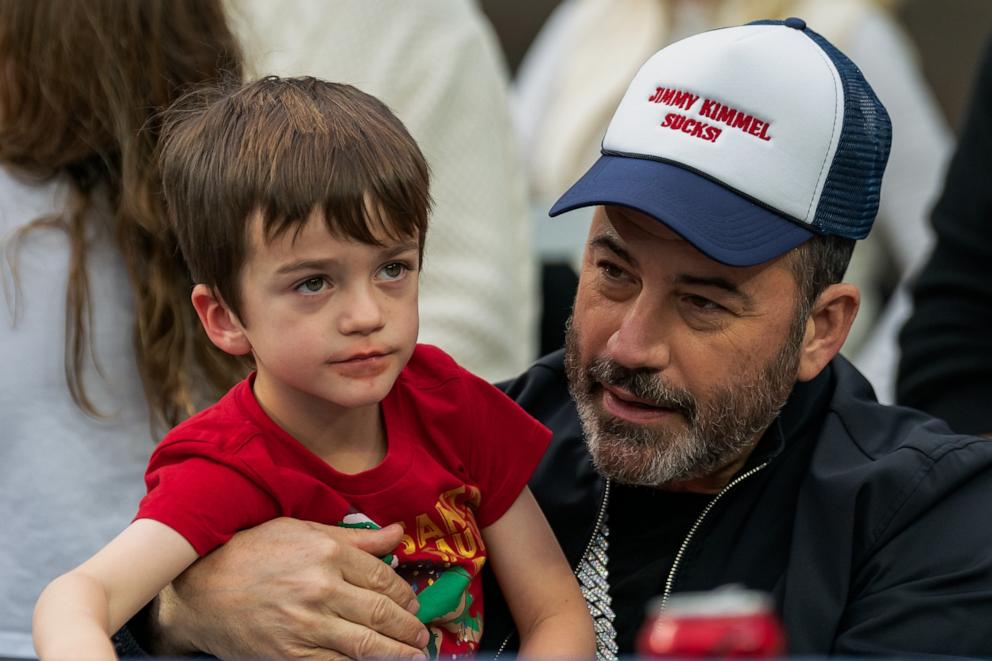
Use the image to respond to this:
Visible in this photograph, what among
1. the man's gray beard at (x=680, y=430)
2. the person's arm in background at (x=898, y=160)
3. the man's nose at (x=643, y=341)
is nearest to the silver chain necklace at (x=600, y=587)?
the man's gray beard at (x=680, y=430)

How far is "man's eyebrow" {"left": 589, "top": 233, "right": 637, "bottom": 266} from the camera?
1905mm

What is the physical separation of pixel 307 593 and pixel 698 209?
25.7 inches

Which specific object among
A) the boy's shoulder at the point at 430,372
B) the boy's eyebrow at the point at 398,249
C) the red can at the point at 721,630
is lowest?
the boy's shoulder at the point at 430,372

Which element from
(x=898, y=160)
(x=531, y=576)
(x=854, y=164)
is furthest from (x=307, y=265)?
(x=898, y=160)

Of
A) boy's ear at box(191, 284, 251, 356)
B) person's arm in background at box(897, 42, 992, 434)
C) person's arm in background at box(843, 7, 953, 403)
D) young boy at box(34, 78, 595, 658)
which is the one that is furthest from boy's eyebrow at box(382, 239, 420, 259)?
person's arm in background at box(843, 7, 953, 403)

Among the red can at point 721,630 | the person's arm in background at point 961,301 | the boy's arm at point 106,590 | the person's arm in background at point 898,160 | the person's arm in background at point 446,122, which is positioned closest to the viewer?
the red can at point 721,630

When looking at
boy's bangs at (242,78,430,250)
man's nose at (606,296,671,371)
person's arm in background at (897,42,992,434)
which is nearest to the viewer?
boy's bangs at (242,78,430,250)

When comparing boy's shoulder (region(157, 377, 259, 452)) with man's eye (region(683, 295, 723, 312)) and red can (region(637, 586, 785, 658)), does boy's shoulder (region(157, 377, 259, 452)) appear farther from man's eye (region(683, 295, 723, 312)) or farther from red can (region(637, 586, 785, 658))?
red can (region(637, 586, 785, 658))

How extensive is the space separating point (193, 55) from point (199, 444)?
0.69 m

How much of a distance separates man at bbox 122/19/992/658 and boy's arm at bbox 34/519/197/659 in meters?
0.11

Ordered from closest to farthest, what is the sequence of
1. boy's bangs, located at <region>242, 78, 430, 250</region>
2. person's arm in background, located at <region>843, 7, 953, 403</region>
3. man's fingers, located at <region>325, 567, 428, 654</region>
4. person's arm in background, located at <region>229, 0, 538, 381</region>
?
boy's bangs, located at <region>242, 78, 430, 250</region> → man's fingers, located at <region>325, 567, 428, 654</region> → person's arm in background, located at <region>229, 0, 538, 381</region> → person's arm in background, located at <region>843, 7, 953, 403</region>

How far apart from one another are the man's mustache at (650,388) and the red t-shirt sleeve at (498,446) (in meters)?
0.11

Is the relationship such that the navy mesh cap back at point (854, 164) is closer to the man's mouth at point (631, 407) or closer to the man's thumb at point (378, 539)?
the man's mouth at point (631, 407)

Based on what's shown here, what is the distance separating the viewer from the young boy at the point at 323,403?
1.63 meters
